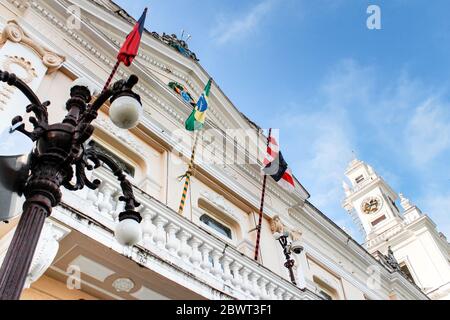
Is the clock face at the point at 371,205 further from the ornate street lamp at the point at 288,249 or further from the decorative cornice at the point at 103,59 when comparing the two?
the ornate street lamp at the point at 288,249

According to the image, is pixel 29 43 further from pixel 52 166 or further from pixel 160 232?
pixel 52 166

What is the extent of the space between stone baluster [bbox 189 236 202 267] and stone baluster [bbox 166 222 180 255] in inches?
13.5

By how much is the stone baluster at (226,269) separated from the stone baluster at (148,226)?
1538 mm

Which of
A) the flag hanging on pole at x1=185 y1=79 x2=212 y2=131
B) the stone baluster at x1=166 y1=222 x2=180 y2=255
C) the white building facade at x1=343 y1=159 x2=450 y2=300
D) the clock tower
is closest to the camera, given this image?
the stone baluster at x1=166 y1=222 x2=180 y2=255

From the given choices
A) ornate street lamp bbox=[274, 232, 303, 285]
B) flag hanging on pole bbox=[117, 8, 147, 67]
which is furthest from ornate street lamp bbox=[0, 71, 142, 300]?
ornate street lamp bbox=[274, 232, 303, 285]

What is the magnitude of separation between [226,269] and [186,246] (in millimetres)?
979

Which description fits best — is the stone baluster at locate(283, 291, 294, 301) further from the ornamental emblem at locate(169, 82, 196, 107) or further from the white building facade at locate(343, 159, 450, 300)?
the white building facade at locate(343, 159, 450, 300)

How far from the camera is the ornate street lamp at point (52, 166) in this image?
3.19 metres

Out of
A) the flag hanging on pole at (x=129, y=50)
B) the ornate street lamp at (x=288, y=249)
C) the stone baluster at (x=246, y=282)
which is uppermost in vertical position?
the flag hanging on pole at (x=129, y=50)

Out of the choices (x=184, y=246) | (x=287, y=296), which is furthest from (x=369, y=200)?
(x=184, y=246)

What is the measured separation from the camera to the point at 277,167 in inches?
501

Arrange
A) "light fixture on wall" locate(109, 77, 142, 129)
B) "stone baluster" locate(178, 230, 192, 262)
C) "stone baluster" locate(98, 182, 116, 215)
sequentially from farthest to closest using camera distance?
"stone baluster" locate(178, 230, 192, 262) < "stone baluster" locate(98, 182, 116, 215) < "light fixture on wall" locate(109, 77, 142, 129)

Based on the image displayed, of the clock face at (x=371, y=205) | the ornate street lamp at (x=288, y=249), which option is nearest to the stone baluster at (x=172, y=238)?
the ornate street lamp at (x=288, y=249)

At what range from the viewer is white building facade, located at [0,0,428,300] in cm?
624
